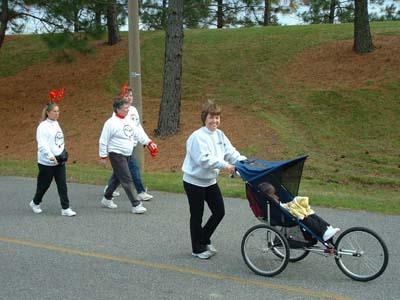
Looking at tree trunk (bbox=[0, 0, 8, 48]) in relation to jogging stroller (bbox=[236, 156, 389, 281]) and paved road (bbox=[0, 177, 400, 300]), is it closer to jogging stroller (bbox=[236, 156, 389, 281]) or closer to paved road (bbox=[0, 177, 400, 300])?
paved road (bbox=[0, 177, 400, 300])

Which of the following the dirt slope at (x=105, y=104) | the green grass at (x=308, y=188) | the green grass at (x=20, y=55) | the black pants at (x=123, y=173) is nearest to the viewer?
the black pants at (x=123, y=173)

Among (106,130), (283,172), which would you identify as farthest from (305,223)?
(106,130)

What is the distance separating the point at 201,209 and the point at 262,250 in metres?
0.86

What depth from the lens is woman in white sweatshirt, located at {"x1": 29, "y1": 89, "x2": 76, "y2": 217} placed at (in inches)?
314

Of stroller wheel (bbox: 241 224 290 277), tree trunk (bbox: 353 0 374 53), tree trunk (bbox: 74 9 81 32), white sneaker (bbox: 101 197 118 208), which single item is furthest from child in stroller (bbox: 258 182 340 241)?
tree trunk (bbox: 74 9 81 32)

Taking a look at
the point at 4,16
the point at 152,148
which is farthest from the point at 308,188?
the point at 4,16

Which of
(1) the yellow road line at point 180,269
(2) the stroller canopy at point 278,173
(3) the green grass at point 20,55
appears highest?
(3) the green grass at point 20,55

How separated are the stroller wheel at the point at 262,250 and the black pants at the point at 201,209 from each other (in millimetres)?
569

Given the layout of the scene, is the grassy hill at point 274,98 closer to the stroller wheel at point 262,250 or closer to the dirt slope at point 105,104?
the dirt slope at point 105,104

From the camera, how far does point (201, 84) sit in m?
19.9

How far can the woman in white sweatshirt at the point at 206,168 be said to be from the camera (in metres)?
5.80

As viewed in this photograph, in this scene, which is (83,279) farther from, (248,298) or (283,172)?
(283,172)

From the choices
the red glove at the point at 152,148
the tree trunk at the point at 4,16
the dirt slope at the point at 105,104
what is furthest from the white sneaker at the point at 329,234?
the tree trunk at the point at 4,16

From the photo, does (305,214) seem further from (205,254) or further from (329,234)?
(205,254)
